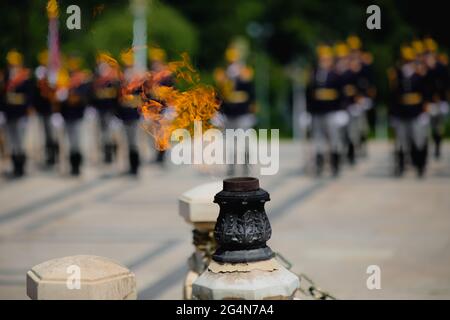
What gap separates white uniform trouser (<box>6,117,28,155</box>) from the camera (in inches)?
691

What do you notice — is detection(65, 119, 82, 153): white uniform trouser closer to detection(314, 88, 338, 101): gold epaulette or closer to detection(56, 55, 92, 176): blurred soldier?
detection(56, 55, 92, 176): blurred soldier

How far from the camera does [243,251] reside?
471 cm

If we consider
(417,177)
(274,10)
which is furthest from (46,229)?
(274,10)

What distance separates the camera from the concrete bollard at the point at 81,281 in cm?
443

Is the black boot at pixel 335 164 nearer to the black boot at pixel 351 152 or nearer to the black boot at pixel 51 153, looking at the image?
the black boot at pixel 351 152

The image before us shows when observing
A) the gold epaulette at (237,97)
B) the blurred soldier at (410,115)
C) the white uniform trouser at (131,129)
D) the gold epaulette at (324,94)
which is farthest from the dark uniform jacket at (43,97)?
the blurred soldier at (410,115)

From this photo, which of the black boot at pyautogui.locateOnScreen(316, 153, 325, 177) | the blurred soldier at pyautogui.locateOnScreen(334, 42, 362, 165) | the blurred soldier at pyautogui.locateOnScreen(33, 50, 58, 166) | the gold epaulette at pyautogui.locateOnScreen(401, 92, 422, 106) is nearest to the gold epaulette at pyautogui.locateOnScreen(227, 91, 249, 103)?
the blurred soldier at pyautogui.locateOnScreen(334, 42, 362, 165)

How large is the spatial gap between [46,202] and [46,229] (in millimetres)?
2510

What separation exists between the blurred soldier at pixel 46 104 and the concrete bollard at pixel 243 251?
14454 millimetres

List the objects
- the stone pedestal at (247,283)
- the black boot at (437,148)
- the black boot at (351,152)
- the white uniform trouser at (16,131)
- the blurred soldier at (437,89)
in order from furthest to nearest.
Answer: the black boot at (437,148) < the blurred soldier at (437,89) < the black boot at (351,152) < the white uniform trouser at (16,131) < the stone pedestal at (247,283)

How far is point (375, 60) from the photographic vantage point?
30.3m

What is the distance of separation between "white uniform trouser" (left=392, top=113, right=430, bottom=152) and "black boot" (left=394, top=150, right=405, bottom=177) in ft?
0.25

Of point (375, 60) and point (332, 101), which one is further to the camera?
point (375, 60)
